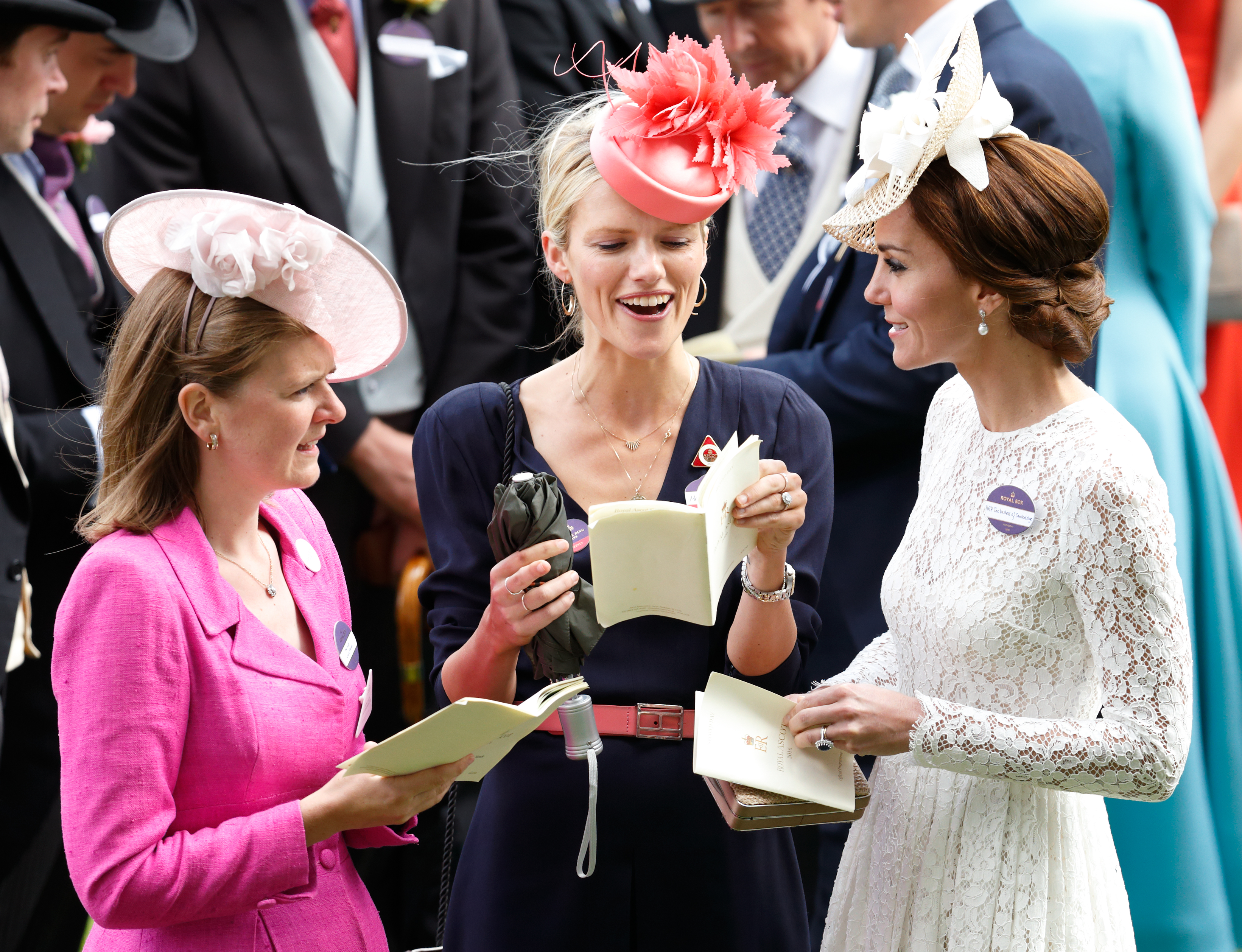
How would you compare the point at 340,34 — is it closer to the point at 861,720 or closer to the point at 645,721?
the point at 645,721

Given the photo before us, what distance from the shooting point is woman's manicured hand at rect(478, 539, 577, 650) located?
6.07 feet

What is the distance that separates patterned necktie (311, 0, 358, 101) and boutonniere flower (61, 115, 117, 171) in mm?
678

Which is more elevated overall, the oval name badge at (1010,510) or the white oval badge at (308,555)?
the oval name badge at (1010,510)

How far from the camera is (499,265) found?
157 inches

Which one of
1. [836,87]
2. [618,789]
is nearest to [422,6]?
[836,87]

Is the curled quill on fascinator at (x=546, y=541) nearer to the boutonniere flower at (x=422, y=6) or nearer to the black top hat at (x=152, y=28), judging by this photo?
the black top hat at (x=152, y=28)

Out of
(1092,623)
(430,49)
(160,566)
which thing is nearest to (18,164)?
(430,49)

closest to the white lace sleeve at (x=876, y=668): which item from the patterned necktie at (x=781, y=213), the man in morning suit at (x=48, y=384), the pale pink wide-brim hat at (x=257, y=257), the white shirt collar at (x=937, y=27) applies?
the pale pink wide-brim hat at (x=257, y=257)

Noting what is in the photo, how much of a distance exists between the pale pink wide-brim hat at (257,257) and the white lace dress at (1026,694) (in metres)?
1.02

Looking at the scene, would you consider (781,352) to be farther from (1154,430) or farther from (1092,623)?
(1092,623)

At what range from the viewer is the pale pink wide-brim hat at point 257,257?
187cm

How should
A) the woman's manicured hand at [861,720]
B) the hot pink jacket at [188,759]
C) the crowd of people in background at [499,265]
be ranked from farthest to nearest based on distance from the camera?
the crowd of people in background at [499,265]
the woman's manicured hand at [861,720]
the hot pink jacket at [188,759]

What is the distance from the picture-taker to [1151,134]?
3340mm

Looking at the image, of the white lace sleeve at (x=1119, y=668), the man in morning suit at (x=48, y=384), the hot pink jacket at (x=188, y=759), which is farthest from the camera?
the man in morning suit at (x=48, y=384)
